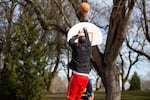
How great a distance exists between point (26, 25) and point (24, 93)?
3088 mm

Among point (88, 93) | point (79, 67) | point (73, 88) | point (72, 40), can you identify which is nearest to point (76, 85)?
point (73, 88)

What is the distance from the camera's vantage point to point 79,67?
25.9 ft

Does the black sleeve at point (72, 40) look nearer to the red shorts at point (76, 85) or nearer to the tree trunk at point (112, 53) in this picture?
the red shorts at point (76, 85)

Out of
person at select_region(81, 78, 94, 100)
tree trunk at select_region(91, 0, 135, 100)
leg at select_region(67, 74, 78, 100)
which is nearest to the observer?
leg at select_region(67, 74, 78, 100)

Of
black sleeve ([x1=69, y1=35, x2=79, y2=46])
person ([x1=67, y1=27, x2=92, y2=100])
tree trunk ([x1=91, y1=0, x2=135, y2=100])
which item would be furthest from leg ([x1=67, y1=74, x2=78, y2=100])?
tree trunk ([x1=91, y1=0, x2=135, y2=100])

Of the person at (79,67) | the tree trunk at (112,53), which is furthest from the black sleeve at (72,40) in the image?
the tree trunk at (112,53)

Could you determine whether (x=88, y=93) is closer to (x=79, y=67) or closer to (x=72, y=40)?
(x=79, y=67)

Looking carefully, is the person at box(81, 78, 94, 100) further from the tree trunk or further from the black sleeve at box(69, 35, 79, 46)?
the tree trunk

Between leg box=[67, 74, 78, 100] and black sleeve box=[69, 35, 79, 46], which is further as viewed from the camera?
black sleeve box=[69, 35, 79, 46]

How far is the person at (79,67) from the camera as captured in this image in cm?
786

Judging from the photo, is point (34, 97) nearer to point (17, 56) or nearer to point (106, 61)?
point (17, 56)

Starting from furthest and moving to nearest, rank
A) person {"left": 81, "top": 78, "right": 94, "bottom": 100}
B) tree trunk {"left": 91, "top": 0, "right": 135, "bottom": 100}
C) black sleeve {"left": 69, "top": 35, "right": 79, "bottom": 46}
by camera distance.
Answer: tree trunk {"left": 91, "top": 0, "right": 135, "bottom": 100} → person {"left": 81, "top": 78, "right": 94, "bottom": 100} → black sleeve {"left": 69, "top": 35, "right": 79, "bottom": 46}

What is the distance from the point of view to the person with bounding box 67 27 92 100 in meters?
7.86

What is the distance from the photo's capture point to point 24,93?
17875 mm
